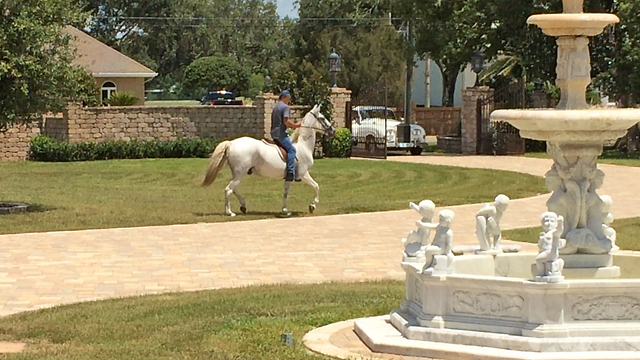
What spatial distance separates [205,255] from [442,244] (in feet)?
24.9

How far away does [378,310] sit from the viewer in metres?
12.2

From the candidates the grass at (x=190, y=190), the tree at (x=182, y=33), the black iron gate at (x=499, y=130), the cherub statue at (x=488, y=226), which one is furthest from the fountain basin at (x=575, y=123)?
the tree at (x=182, y=33)

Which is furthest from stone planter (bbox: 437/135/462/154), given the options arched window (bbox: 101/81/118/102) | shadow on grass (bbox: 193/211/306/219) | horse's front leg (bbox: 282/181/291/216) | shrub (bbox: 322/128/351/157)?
horse's front leg (bbox: 282/181/291/216)

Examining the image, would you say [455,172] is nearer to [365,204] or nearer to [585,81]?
[365,204]

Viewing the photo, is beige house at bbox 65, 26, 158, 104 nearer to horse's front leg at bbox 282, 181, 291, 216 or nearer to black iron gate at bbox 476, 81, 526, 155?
black iron gate at bbox 476, 81, 526, 155

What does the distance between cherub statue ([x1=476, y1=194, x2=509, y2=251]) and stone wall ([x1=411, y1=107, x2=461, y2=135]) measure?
156 feet

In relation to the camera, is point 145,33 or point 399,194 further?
point 145,33

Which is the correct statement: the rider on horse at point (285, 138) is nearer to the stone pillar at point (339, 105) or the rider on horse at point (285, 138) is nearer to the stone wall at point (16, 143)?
the stone pillar at point (339, 105)

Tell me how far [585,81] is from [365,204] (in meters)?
13.3

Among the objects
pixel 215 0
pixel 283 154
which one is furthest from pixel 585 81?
pixel 215 0

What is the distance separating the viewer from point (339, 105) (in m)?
40.8

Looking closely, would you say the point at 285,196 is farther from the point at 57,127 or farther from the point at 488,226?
the point at 57,127

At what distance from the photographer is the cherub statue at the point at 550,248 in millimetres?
9562

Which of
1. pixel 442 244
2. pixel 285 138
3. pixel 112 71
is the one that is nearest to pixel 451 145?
pixel 112 71
